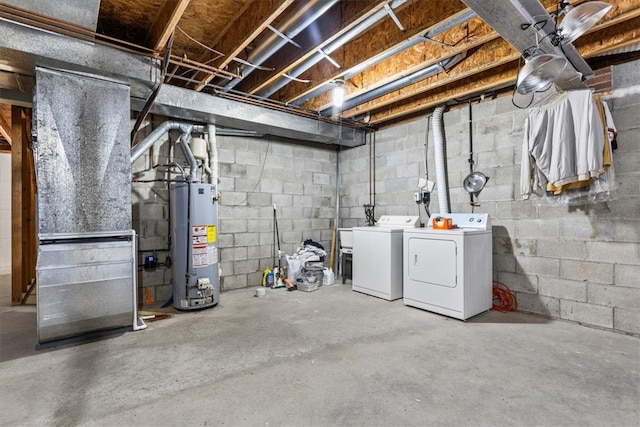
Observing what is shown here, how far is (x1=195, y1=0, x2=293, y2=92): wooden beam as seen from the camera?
2084 millimetres

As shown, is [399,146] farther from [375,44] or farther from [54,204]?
[54,204]

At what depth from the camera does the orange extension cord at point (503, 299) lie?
3.37m

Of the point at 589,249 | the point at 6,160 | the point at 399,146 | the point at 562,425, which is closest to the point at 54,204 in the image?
the point at 562,425

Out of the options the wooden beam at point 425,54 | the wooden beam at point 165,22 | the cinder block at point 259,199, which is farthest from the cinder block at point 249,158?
the wooden beam at point 165,22

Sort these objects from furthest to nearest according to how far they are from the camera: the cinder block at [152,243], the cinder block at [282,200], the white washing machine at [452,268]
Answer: the cinder block at [282,200] → the cinder block at [152,243] → the white washing machine at [452,268]

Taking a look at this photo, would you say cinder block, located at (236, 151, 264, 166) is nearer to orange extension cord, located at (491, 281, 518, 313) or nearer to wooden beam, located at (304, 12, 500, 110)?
wooden beam, located at (304, 12, 500, 110)

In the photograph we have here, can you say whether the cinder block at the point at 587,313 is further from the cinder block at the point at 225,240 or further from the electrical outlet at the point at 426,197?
the cinder block at the point at 225,240

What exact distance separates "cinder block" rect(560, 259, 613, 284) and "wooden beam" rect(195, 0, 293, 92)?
3.29m

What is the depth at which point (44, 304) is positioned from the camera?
7.73ft

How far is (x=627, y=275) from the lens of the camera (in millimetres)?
2695

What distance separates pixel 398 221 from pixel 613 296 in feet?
7.26

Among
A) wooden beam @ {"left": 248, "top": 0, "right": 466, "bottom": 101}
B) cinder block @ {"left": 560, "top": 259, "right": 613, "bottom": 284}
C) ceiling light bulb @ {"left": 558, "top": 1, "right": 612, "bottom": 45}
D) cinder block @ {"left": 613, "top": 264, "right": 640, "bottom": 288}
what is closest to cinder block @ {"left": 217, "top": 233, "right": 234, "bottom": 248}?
wooden beam @ {"left": 248, "top": 0, "right": 466, "bottom": 101}

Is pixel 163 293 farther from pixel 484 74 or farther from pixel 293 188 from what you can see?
pixel 484 74

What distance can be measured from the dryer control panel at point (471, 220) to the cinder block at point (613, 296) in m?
1.01
